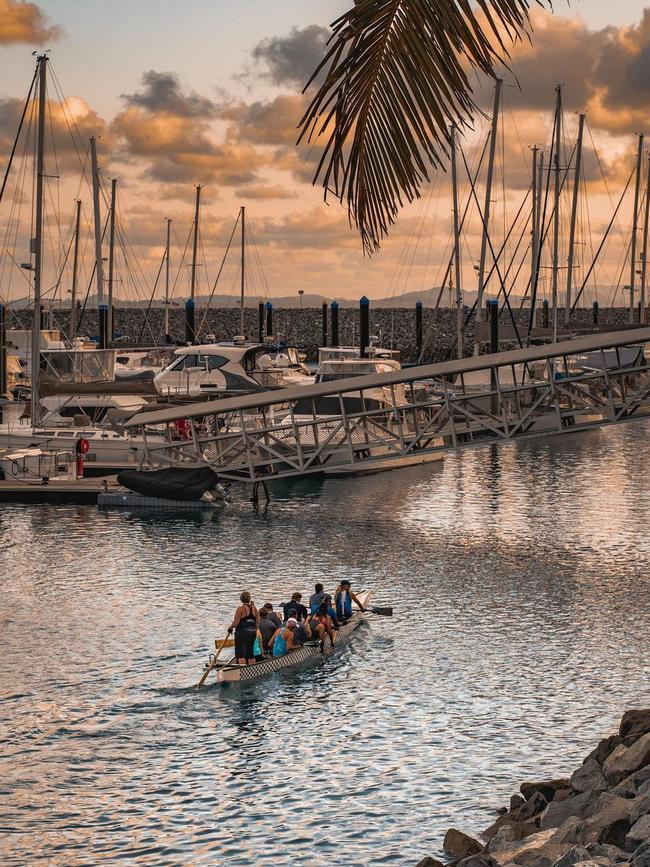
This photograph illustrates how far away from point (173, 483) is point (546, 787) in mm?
31788

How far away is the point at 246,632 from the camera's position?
27297mm

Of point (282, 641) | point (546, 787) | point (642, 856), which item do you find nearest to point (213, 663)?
point (282, 641)

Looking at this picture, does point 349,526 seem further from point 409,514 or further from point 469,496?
point 469,496

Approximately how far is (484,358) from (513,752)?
25785 millimetres

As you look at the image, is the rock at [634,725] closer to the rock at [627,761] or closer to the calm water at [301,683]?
the rock at [627,761]

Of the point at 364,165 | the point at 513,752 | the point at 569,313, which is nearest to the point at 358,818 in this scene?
the point at 513,752

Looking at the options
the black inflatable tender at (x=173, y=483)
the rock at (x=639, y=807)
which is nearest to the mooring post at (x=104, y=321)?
the black inflatable tender at (x=173, y=483)

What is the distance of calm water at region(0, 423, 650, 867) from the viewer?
20562 millimetres

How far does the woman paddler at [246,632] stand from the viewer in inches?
1065

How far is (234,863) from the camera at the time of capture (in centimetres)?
1900

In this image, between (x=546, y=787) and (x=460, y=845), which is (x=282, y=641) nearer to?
(x=546, y=787)

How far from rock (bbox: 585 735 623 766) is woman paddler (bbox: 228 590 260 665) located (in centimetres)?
927

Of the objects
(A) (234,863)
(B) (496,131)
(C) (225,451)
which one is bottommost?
(A) (234,863)

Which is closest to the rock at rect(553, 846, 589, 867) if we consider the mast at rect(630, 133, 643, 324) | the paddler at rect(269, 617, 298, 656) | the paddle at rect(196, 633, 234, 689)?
the paddle at rect(196, 633, 234, 689)
